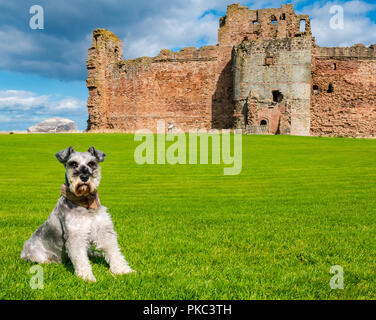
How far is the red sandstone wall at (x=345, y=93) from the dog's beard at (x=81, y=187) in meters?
37.6

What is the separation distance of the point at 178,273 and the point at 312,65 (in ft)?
125

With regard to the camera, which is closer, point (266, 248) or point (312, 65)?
point (266, 248)

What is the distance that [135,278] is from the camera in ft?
13.7

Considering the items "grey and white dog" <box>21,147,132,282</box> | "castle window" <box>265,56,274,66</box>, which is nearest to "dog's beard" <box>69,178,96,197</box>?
"grey and white dog" <box>21,147,132,282</box>

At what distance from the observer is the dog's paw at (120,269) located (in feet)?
14.4

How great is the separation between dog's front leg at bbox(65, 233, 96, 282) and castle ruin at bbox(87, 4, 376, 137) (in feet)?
107

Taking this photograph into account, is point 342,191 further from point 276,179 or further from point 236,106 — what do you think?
point 236,106

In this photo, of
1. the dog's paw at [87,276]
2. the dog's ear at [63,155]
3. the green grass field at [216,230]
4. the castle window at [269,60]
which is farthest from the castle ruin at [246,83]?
the dog's paw at [87,276]

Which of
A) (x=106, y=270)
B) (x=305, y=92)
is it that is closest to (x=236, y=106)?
(x=305, y=92)

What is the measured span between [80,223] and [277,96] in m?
34.6

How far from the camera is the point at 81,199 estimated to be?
4.43m

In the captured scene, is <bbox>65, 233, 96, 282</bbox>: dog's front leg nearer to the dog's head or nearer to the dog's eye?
the dog's head

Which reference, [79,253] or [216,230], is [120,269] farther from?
[216,230]

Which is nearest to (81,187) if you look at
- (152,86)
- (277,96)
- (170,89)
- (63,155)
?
(63,155)
